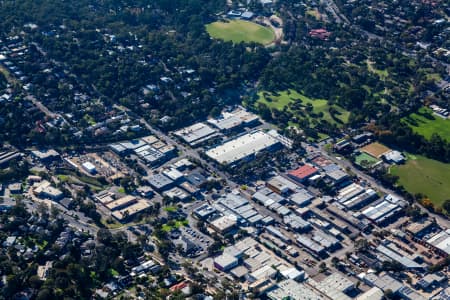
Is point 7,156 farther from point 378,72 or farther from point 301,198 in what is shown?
point 378,72

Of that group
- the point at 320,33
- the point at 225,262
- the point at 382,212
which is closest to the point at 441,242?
the point at 382,212

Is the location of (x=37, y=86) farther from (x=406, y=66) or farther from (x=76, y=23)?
(x=406, y=66)

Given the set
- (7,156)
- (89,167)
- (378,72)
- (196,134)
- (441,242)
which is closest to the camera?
(441,242)

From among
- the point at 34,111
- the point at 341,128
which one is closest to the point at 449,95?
the point at 341,128

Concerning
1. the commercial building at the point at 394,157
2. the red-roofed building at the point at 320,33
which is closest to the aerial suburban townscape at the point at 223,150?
the commercial building at the point at 394,157

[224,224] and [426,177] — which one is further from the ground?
[426,177]
